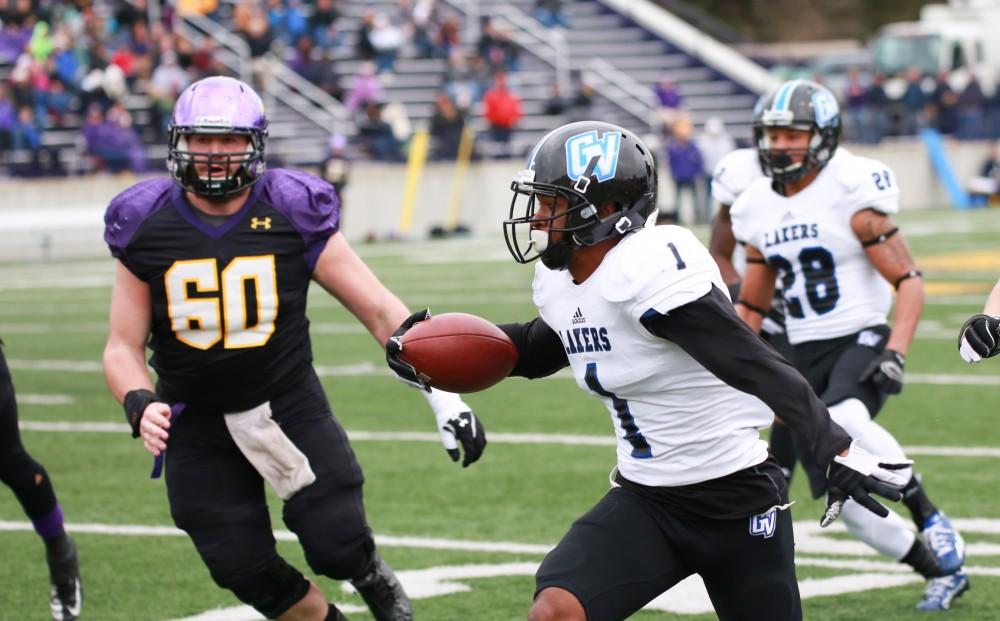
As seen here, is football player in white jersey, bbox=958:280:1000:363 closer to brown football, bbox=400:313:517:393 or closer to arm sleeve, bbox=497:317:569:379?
arm sleeve, bbox=497:317:569:379

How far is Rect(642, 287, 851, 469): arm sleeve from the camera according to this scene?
338 centimetres

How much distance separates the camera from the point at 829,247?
545 cm

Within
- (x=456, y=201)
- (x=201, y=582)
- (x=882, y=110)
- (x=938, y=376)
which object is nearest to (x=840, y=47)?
(x=882, y=110)

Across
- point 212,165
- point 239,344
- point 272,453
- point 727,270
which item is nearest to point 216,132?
point 212,165

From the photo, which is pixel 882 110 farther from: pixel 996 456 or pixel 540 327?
pixel 540 327

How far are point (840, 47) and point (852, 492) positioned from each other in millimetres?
42225

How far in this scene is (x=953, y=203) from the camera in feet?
82.7

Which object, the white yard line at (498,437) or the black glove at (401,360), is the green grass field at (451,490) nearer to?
the white yard line at (498,437)

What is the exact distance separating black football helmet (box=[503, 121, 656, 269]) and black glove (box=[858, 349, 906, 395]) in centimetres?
168

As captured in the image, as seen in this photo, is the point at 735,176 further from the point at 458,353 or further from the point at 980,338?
the point at 458,353

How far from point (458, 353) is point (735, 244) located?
2.77 meters

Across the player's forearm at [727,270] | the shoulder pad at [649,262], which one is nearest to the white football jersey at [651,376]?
the shoulder pad at [649,262]

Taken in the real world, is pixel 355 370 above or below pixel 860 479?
below

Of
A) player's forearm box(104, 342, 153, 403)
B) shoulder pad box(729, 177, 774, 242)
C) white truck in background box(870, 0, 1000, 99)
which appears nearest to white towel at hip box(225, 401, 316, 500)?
player's forearm box(104, 342, 153, 403)
